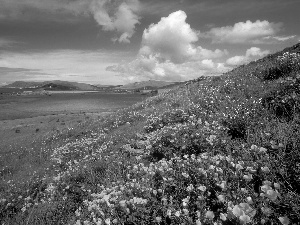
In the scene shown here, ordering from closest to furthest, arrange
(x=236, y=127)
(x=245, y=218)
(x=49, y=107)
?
(x=245, y=218) → (x=236, y=127) → (x=49, y=107)

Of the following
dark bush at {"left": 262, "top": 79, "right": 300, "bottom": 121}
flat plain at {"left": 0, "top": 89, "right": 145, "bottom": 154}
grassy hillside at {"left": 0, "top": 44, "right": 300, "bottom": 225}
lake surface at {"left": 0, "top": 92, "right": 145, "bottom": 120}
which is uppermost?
dark bush at {"left": 262, "top": 79, "right": 300, "bottom": 121}

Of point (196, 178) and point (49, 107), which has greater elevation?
point (196, 178)

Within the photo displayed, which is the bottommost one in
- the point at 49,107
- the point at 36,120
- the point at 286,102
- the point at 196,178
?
the point at 49,107

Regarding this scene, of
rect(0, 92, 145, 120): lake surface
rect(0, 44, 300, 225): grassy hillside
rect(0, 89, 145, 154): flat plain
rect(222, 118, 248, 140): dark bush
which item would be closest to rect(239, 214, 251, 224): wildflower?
rect(0, 44, 300, 225): grassy hillside

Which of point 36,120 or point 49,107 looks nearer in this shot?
point 36,120

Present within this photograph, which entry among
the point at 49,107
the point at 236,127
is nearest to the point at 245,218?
the point at 236,127

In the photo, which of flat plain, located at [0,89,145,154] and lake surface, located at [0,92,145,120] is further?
lake surface, located at [0,92,145,120]

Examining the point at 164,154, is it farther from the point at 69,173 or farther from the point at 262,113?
the point at 69,173

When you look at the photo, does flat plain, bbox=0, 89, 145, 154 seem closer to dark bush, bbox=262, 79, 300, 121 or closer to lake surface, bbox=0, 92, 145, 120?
lake surface, bbox=0, 92, 145, 120

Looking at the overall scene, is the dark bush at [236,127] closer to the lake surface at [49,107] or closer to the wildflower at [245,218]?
the wildflower at [245,218]

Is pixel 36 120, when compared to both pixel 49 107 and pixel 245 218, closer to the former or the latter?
pixel 49 107

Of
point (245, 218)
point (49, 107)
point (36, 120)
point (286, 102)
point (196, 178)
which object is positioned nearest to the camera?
point (245, 218)

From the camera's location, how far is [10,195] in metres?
8.70

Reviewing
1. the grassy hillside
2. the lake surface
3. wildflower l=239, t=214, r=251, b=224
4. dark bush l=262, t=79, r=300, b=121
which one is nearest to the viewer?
wildflower l=239, t=214, r=251, b=224
